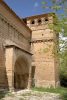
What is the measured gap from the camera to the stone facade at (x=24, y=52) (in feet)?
45.8


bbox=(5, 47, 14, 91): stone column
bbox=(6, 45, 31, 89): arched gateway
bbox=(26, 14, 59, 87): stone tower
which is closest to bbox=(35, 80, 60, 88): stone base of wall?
bbox=(26, 14, 59, 87): stone tower

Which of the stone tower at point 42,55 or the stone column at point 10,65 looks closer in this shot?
the stone column at point 10,65

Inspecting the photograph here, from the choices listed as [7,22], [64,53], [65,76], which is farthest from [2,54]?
[65,76]

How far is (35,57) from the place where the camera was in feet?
68.1

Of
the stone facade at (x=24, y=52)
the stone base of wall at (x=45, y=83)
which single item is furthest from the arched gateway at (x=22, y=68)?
the stone base of wall at (x=45, y=83)

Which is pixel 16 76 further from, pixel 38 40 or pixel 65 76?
pixel 65 76

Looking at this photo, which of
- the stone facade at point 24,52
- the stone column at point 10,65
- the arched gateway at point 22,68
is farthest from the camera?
the arched gateway at point 22,68

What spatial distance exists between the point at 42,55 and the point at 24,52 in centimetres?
445

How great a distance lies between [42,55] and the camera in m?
20.7

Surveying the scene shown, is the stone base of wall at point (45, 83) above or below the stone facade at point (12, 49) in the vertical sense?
below

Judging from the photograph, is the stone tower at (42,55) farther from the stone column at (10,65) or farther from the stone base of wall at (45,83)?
the stone column at (10,65)

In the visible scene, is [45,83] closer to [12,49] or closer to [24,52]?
[24,52]

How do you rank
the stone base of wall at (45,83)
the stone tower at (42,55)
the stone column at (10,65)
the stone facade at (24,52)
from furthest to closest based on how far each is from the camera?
1. the stone tower at (42,55)
2. the stone base of wall at (45,83)
3. the stone facade at (24,52)
4. the stone column at (10,65)

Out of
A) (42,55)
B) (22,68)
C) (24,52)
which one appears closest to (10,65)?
(24,52)
